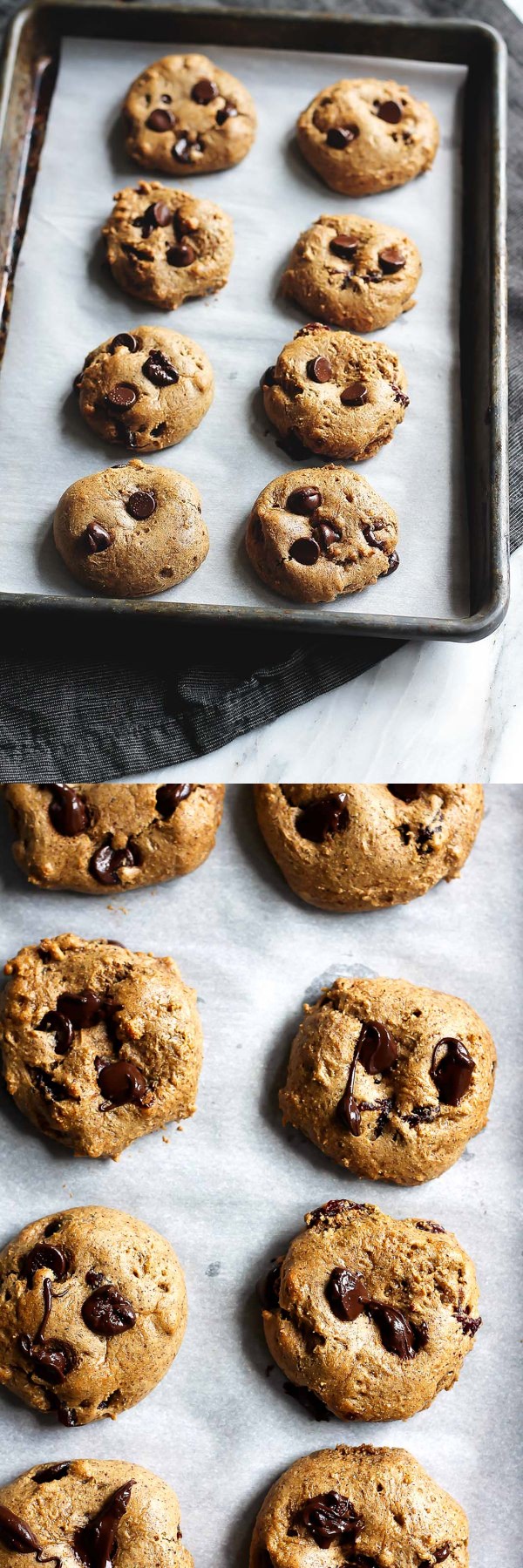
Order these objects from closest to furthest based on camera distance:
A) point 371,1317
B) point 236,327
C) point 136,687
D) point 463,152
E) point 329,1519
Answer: point 329,1519 < point 371,1317 < point 136,687 < point 236,327 < point 463,152

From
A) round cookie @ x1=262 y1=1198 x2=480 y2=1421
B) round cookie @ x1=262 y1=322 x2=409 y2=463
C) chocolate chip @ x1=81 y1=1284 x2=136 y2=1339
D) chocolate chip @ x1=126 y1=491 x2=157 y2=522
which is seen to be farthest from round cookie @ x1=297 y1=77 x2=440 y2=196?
chocolate chip @ x1=81 y1=1284 x2=136 y2=1339

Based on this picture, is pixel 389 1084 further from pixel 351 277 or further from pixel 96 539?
pixel 351 277

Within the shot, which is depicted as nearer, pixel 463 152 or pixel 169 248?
pixel 169 248

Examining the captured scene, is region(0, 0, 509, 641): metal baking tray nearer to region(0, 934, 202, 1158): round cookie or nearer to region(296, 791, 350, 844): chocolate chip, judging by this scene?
region(296, 791, 350, 844): chocolate chip

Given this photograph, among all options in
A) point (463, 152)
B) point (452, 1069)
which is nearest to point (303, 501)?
point (463, 152)

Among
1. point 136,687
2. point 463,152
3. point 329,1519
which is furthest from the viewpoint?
point 463,152

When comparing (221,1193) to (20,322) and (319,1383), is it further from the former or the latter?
(20,322)

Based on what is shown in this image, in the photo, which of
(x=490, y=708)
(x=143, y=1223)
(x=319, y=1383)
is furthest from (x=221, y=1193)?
(x=490, y=708)

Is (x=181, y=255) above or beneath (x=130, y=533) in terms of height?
above
